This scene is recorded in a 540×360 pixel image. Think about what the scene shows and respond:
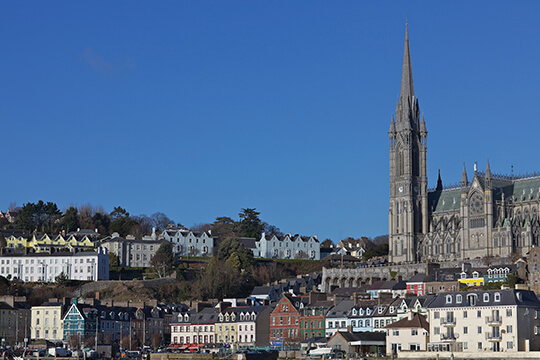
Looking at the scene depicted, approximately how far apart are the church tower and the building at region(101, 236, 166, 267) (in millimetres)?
34360

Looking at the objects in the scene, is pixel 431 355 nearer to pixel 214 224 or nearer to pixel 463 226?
pixel 463 226

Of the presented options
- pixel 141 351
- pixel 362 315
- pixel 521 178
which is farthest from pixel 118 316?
pixel 521 178

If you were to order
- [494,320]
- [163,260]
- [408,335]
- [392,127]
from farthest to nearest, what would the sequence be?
[392,127], [163,260], [408,335], [494,320]

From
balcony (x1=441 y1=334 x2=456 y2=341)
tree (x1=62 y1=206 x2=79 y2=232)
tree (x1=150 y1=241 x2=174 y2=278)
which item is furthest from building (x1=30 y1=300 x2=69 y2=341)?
tree (x1=62 y1=206 x2=79 y2=232)

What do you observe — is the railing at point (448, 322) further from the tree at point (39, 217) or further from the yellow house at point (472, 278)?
the tree at point (39, 217)

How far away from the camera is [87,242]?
475ft

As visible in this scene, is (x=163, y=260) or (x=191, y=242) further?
(x=191, y=242)

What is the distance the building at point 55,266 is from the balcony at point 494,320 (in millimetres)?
70113

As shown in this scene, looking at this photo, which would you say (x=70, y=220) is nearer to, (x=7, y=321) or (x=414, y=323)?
(x=7, y=321)

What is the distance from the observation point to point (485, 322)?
2810 inches

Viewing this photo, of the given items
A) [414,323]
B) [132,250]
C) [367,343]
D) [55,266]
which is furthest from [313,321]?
[132,250]

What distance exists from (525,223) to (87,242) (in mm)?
63029

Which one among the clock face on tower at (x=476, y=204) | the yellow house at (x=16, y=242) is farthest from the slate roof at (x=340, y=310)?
the yellow house at (x=16, y=242)

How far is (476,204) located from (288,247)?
116ft
